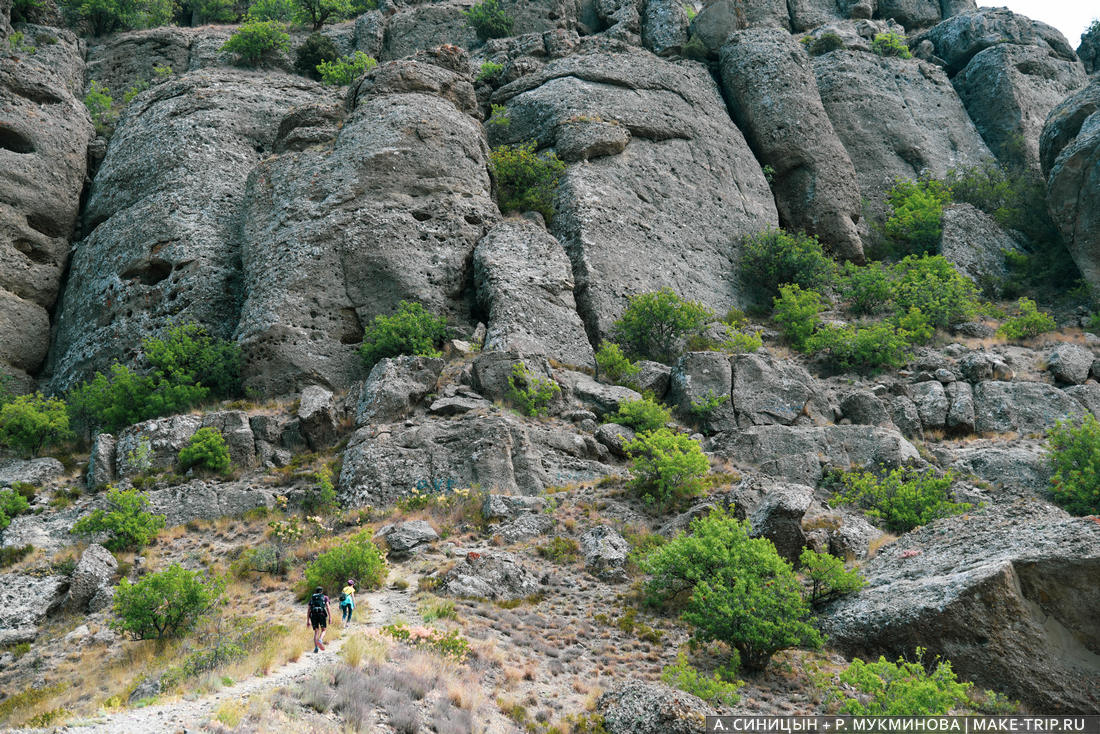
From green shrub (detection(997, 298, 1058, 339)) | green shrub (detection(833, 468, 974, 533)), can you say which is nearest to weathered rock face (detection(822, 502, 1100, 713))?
green shrub (detection(833, 468, 974, 533))

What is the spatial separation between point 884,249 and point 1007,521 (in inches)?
1011

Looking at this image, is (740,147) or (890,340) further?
(740,147)

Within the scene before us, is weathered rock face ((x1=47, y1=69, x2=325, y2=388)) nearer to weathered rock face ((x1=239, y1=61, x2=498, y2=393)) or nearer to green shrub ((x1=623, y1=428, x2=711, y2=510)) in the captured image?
weathered rock face ((x1=239, y1=61, x2=498, y2=393))

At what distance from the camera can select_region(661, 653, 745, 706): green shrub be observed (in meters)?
12.0

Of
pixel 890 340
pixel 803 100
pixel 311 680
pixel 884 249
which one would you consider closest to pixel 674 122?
pixel 803 100

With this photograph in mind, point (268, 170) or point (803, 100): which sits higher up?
point (803, 100)

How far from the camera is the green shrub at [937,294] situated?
31.1 m

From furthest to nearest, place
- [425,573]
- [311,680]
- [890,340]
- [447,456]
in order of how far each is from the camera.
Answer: [890,340]
[447,456]
[425,573]
[311,680]

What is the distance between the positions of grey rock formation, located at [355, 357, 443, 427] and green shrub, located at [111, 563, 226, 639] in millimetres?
8463

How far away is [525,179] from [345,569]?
A: 2201 cm

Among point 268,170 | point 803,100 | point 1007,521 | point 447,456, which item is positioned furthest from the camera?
point 803,100

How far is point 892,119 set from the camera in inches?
1695

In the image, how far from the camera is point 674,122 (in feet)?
123

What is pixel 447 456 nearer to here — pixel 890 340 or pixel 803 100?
A: pixel 890 340
